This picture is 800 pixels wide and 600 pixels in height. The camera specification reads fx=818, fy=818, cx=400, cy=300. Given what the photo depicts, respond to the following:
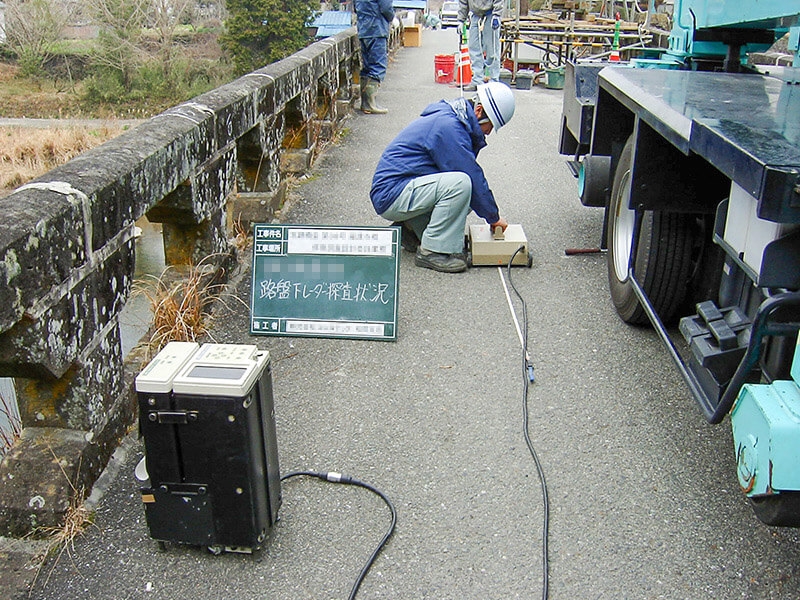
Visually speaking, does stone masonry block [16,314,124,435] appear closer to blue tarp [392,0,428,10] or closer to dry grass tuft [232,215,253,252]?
dry grass tuft [232,215,253,252]

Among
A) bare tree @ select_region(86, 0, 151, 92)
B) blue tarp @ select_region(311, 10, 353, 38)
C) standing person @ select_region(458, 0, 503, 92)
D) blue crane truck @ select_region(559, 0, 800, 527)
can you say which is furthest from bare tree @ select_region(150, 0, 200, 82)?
blue crane truck @ select_region(559, 0, 800, 527)

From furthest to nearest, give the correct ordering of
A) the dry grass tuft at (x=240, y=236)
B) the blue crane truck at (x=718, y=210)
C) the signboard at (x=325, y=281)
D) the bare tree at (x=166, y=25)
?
the bare tree at (x=166, y=25) → the dry grass tuft at (x=240, y=236) → the signboard at (x=325, y=281) → the blue crane truck at (x=718, y=210)

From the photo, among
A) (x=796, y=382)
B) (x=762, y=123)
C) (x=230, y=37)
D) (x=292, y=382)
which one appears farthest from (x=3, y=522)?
(x=230, y=37)

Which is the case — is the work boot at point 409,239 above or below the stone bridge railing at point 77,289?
below

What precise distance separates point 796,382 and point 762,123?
103cm

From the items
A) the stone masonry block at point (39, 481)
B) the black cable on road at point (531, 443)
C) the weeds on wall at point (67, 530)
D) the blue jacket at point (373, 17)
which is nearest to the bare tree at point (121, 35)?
the blue jacket at point (373, 17)

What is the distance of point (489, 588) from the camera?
271 centimetres

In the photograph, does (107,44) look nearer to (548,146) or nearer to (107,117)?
(107,117)

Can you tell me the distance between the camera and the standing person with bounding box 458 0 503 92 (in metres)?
12.7

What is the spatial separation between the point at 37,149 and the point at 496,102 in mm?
20234

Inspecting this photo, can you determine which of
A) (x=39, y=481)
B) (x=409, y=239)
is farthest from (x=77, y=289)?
(x=409, y=239)

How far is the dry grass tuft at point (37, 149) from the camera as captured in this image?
66.1ft

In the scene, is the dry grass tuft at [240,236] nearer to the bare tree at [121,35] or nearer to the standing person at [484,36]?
the standing person at [484,36]

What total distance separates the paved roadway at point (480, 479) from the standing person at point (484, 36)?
27.9ft
